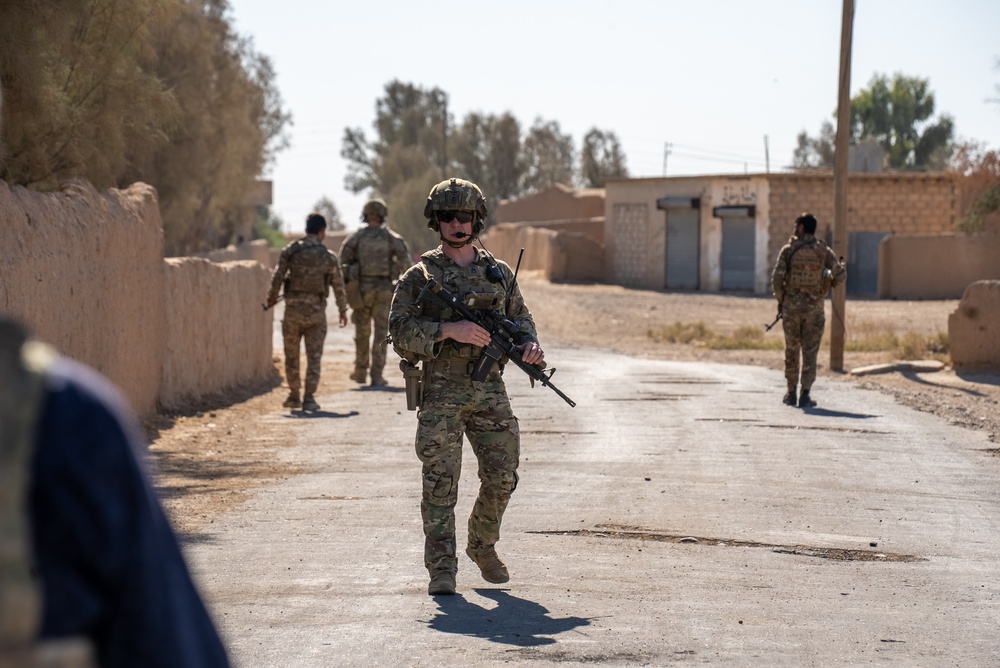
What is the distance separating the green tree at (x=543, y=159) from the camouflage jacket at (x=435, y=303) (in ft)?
265

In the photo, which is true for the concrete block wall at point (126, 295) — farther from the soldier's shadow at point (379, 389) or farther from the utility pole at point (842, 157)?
the utility pole at point (842, 157)

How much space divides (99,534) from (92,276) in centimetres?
982

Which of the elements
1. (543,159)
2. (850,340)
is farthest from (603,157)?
(850,340)

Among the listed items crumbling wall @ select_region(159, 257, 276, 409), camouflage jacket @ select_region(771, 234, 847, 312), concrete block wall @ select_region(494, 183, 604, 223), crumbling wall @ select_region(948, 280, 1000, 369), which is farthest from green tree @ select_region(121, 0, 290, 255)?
concrete block wall @ select_region(494, 183, 604, 223)

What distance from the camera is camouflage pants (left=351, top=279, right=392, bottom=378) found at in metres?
16.4

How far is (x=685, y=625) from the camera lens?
229 inches

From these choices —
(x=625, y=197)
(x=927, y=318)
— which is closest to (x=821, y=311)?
(x=927, y=318)

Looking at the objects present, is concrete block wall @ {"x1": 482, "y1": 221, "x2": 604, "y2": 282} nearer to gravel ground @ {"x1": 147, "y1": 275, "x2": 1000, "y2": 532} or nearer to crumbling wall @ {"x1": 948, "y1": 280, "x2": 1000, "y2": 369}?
gravel ground @ {"x1": 147, "y1": 275, "x2": 1000, "y2": 532}

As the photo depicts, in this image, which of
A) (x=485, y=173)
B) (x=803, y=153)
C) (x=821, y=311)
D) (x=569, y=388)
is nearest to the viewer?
(x=821, y=311)

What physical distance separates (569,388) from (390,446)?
5001 mm

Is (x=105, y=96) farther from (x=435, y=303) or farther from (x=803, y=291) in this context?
(x=435, y=303)

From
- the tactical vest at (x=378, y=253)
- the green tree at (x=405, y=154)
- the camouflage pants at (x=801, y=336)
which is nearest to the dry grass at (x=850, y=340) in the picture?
the camouflage pants at (x=801, y=336)

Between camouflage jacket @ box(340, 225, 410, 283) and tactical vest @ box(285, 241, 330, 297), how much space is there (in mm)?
1964

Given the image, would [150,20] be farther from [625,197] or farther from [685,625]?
[625,197]
